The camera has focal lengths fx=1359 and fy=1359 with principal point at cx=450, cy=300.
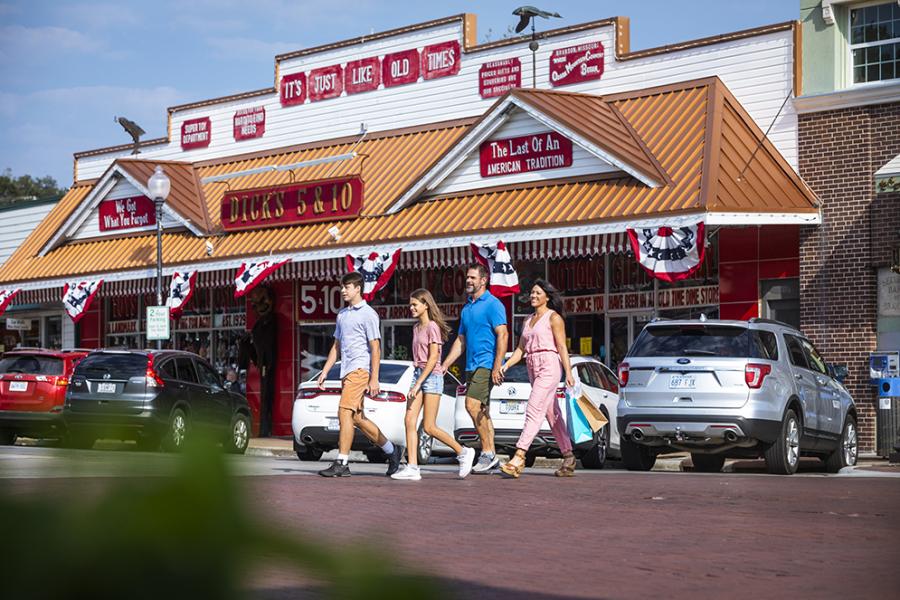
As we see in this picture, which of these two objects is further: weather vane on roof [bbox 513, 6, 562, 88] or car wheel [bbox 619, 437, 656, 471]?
weather vane on roof [bbox 513, 6, 562, 88]

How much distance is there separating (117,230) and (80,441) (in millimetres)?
31319

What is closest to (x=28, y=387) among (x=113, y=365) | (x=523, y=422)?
(x=113, y=365)

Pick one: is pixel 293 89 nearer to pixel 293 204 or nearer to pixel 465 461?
pixel 293 204

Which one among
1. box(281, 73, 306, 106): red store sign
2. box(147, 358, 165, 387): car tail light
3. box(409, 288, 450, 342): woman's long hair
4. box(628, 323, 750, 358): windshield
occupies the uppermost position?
box(281, 73, 306, 106): red store sign

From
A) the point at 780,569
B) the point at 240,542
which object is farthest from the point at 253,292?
the point at 240,542

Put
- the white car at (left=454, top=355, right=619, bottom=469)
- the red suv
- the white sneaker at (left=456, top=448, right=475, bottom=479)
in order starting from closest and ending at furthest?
1. the white sneaker at (left=456, top=448, right=475, bottom=479)
2. the white car at (left=454, top=355, right=619, bottom=469)
3. the red suv

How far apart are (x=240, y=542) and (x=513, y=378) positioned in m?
18.1

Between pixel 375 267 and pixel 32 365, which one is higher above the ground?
pixel 375 267

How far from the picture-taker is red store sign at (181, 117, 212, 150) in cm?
3272

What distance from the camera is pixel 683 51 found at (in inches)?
945

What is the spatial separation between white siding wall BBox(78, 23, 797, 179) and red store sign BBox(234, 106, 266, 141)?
0.12 m

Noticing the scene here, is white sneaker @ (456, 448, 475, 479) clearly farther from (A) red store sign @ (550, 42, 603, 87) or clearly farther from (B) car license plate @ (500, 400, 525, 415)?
(A) red store sign @ (550, 42, 603, 87)

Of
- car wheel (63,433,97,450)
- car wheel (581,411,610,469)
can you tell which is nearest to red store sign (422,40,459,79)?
car wheel (581,411,610,469)

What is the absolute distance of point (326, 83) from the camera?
30.1 m
